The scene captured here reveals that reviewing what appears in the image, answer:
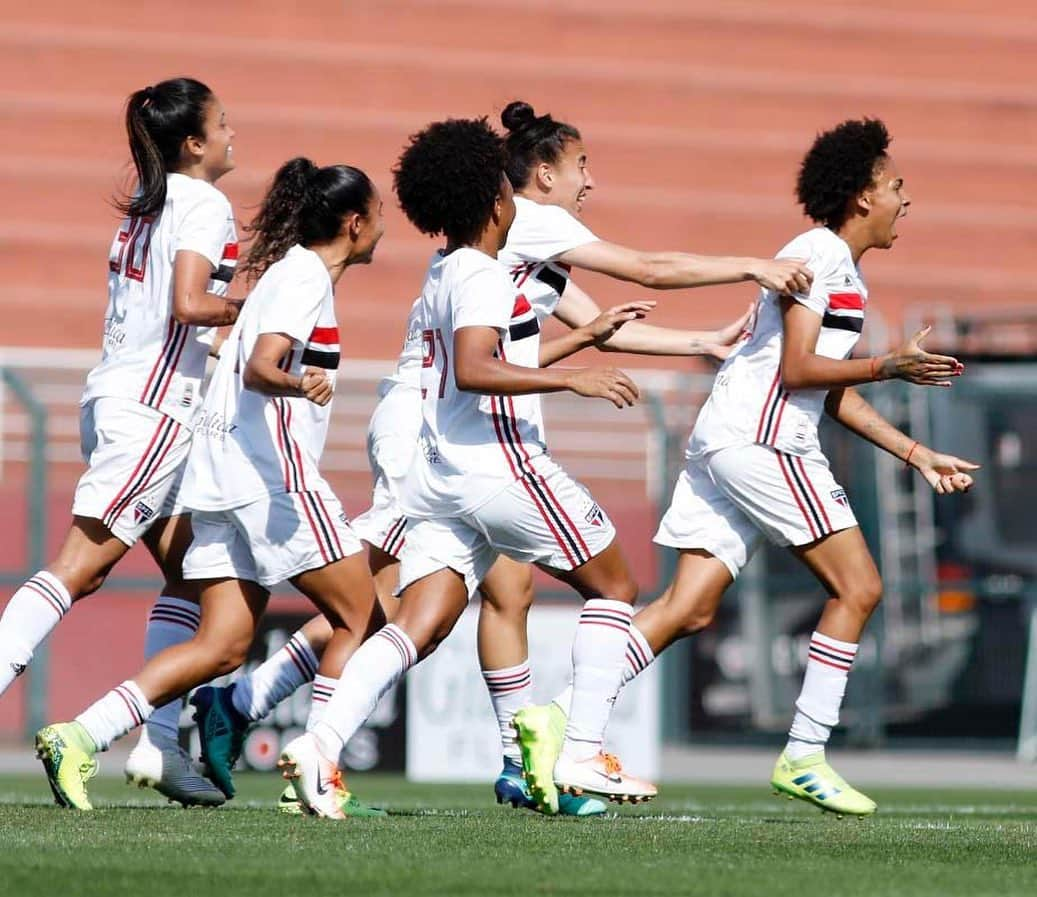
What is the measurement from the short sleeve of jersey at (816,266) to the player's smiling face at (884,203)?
279 millimetres

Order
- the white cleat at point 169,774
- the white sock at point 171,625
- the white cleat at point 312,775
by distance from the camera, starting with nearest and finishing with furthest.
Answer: the white cleat at point 312,775
the white cleat at point 169,774
the white sock at point 171,625

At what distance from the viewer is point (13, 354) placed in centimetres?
1493

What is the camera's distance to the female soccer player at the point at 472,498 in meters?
5.66

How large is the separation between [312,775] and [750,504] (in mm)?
1789

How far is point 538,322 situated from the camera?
6.26 metres

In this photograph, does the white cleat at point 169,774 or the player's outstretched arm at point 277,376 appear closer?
the player's outstretched arm at point 277,376

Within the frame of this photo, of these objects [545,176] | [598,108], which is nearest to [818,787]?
[545,176]

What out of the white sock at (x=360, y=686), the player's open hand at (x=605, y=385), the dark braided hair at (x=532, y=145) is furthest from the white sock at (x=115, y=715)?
the dark braided hair at (x=532, y=145)

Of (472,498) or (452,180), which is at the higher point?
(452,180)

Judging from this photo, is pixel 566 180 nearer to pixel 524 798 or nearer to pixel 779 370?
pixel 779 370

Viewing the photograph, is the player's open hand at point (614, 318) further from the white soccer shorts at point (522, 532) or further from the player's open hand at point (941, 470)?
the player's open hand at point (941, 470)

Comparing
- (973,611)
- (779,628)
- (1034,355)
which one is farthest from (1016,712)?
(1034,355)

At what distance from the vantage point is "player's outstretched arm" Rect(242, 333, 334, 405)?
18.3 ft

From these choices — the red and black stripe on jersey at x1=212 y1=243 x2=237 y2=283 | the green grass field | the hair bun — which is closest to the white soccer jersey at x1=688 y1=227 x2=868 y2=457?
the hair bun
